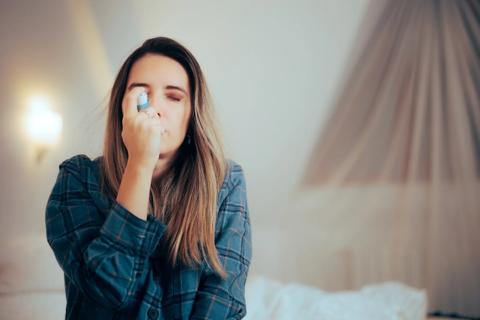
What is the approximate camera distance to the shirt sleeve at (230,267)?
747mm

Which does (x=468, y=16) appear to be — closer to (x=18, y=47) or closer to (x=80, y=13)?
(x=80, y=13)

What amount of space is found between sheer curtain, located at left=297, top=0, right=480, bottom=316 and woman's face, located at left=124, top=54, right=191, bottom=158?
75 cm

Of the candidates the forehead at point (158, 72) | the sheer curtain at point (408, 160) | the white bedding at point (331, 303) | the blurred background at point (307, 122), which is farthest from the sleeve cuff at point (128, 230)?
the sheer curtain at point (408, 160)

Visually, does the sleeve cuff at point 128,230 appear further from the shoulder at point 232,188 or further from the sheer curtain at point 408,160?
the sheer curtain at point 408,160

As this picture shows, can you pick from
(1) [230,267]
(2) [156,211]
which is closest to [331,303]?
(1) [230,267]

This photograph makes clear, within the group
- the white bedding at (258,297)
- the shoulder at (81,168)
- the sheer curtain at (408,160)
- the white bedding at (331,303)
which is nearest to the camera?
the shoulder at (81,168)

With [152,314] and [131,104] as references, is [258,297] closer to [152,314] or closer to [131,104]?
[152,314]

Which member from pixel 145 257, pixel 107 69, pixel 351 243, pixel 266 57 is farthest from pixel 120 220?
pixel 351 243

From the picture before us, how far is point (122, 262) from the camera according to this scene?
2.20 ft

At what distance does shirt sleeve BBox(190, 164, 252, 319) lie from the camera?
29.4 inches

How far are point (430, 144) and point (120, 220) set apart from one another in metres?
1.18

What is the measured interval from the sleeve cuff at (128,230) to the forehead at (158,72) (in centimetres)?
26

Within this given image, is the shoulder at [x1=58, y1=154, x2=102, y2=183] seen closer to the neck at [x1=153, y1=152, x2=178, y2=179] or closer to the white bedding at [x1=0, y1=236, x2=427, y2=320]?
the neck at [x1=153, y1=152, x2=178, y2=179]

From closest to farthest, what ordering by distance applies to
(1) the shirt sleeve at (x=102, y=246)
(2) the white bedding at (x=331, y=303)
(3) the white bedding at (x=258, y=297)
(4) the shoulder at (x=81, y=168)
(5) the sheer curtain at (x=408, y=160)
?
(1) the shirt sleeve at (x=102, y=246) < (4) the shoulder at (x=81, y=168) < (3) the white bedding at (x=258, y=297) < (2) the white bedding at (x=331, y=303) < (5) the sheer curtain at (x=408, y=160)
